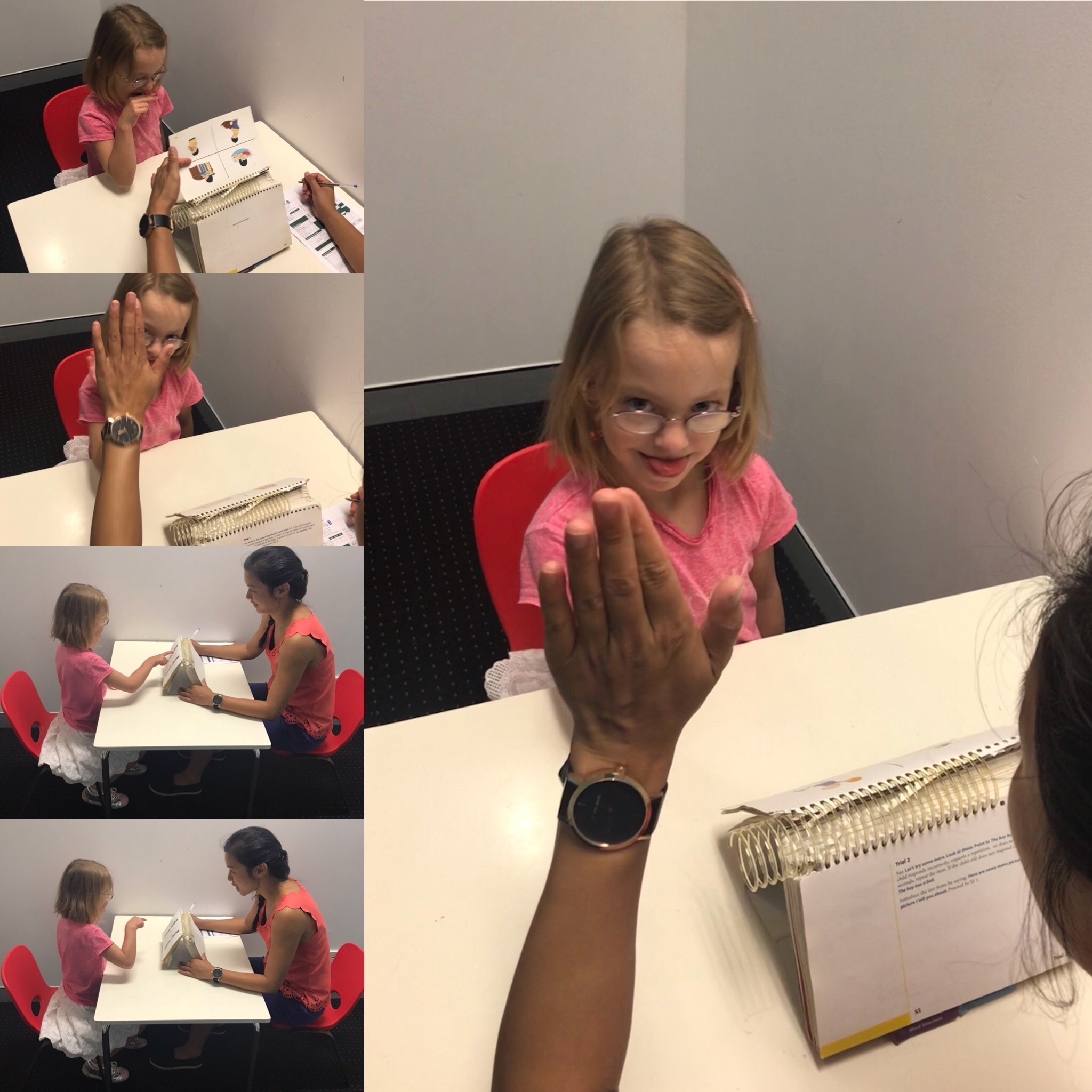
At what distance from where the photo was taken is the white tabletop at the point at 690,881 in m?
0.87

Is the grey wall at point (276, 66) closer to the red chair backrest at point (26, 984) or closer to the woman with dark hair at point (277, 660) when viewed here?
the woman with dark hair at point (277, 660)

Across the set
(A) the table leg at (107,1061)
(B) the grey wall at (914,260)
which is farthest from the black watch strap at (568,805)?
(B) the grey wall at (914,260)

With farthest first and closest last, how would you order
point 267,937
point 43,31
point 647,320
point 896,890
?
point 647,320, point 896,890, point 267,937, point 43,31

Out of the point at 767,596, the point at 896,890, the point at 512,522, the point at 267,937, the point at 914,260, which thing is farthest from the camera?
A: the point at 914,260

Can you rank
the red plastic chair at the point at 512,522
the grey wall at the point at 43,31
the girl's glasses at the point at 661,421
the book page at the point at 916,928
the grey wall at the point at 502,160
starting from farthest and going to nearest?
1. the grey wall at the point at 502,160
2. the red plastic chair at the point at 512,522
3. the girl's glasses at the point at 661,421
4. the book page at the point at 916,928
5. the grey wall at the point at 43,31

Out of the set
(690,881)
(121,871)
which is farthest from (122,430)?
(690,881)

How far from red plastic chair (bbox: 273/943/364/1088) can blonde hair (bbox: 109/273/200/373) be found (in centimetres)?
50

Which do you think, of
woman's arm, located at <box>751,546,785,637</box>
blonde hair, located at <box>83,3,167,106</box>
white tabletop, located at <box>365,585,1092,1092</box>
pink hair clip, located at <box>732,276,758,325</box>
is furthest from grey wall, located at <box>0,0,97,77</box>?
woman's arm, located at <box>751,546,785,637</box>

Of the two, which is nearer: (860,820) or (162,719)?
(162,719)

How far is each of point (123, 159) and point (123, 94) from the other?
1.8 inches

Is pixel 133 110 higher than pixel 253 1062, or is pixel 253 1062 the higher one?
pixel 133 110

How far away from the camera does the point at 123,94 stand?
2.28 feet

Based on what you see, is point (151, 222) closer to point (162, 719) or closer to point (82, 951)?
point (162, 719)

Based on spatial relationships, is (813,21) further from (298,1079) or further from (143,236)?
(298,1079)
